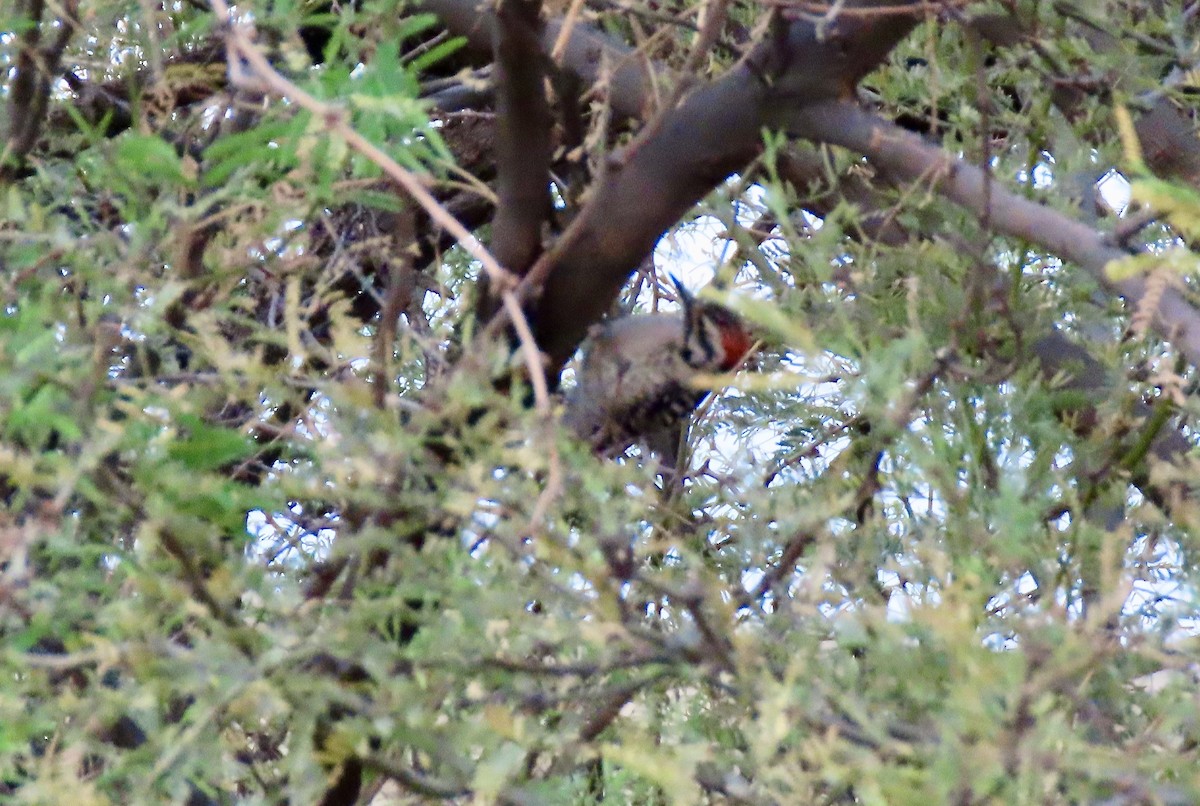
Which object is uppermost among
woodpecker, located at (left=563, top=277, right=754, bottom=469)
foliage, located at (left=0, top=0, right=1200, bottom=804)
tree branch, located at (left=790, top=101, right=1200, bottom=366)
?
woodpecker, located at (left=563, top=277, right=754, bottom=469)

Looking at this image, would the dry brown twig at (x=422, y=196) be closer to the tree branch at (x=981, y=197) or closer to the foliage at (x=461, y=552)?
the foliage at (x=461, y=552)

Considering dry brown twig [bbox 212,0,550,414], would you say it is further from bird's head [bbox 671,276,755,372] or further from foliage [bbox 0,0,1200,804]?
bird's head [bbox 671,276,755,372]

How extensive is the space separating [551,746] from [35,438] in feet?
1.25

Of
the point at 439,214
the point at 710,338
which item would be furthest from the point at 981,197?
the point at 710,338

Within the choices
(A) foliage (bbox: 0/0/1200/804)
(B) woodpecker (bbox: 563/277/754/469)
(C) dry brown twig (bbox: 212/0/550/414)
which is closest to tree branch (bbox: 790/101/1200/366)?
(A) foliage (bbox: 0/0/1200/804)

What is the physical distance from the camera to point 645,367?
7.36 ft

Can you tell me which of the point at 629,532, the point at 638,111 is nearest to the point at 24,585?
the point at 629,532

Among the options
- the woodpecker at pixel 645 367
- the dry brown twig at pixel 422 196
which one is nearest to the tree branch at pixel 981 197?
the dry brown twig at pixel 422 196

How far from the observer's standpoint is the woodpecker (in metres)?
2.23

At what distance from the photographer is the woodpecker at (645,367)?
223 centimetres

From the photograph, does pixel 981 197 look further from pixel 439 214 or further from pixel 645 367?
pixel 645 367

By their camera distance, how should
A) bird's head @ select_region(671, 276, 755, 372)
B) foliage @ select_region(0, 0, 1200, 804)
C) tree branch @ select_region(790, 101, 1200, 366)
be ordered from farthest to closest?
bird's head @ select_region(671, 276, 755, 372), tree branch @ select_region(790, 101, 1200, 366), foliage @ select_region(0, 0, 1200, 804)

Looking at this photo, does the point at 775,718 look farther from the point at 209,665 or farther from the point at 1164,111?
the point at 1164,111

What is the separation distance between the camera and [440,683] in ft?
3.18
